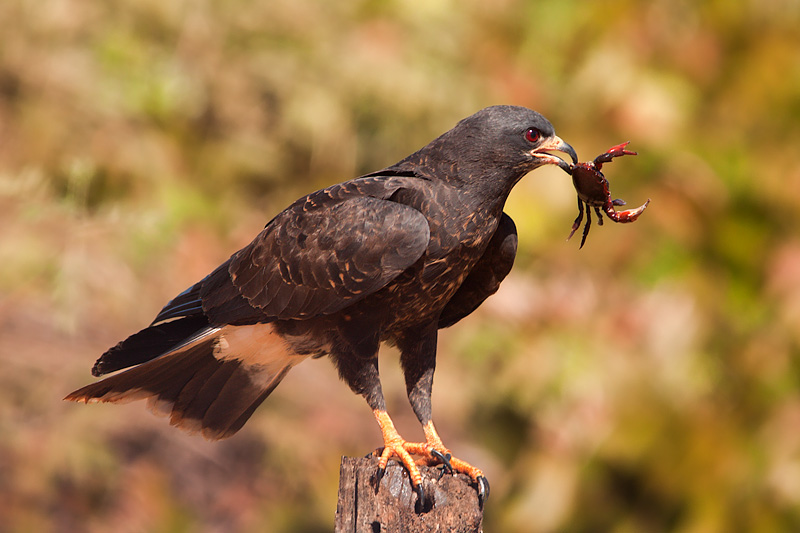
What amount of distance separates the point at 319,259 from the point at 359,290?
21cm

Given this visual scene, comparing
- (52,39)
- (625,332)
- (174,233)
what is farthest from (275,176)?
(625,332)

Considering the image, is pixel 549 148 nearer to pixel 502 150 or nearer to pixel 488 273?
pixel 502 150

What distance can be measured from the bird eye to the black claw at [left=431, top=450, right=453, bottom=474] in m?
1.08

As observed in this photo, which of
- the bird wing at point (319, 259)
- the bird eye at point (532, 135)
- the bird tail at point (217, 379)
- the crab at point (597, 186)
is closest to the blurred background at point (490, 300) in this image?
the bird tail at point (217, 379)

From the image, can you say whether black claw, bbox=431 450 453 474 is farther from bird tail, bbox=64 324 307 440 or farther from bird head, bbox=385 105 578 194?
bird head, bbox=385 105 578 194

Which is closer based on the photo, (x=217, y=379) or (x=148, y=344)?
(x=148, y=344)

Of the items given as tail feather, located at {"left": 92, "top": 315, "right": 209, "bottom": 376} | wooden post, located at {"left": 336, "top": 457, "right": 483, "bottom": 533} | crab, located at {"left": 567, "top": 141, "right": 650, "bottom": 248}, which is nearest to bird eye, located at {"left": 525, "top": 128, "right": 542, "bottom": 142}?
crab, located at {"left": 567, "top": 141, "right": 650, "bottom": 248}

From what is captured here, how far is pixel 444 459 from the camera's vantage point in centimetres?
310

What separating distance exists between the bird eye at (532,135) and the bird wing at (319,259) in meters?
0.44

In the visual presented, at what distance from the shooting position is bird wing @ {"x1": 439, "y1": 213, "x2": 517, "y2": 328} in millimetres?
3266

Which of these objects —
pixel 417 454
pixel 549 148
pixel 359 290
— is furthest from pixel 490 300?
pixel 359 290

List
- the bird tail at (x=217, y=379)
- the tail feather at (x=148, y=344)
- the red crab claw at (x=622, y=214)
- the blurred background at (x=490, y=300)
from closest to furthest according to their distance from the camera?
the red crab claw at (x=622, y=214) → the tail feather at (x=148, y=344) → the bird tail at (x=217, y=379) → the blurred background at (x=490, y=300)

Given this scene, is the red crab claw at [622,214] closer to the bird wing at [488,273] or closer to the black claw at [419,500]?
the bird wing at [488,273]

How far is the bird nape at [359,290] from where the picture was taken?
9.93ft
